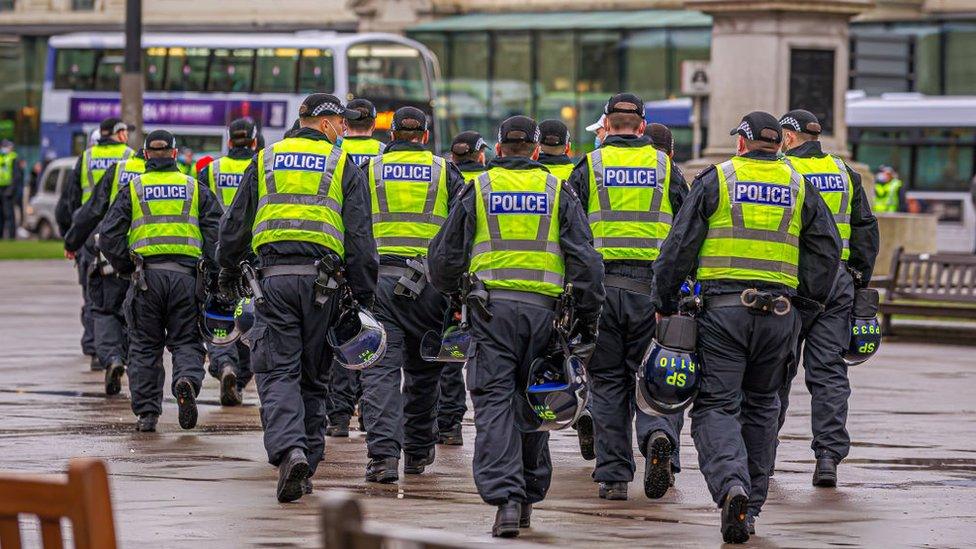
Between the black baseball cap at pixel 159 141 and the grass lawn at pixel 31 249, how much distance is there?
73.1 feet

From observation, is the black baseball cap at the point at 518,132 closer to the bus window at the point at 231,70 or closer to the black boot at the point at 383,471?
the black boot at the point at 383,471

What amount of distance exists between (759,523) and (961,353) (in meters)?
11.0

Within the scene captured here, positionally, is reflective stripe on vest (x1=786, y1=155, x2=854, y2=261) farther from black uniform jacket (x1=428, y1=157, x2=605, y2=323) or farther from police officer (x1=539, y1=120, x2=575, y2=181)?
black uniform jacket (x1=428, y1=157, x2=605, y2=323)

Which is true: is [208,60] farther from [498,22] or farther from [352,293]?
[352,293]

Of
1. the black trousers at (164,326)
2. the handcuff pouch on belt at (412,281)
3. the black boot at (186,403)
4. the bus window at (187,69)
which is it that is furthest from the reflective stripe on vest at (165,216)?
the bus window at (187,69)

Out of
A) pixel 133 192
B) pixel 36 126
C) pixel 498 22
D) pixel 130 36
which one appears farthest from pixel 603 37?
pixel 133 192

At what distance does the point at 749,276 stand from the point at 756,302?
144 mm

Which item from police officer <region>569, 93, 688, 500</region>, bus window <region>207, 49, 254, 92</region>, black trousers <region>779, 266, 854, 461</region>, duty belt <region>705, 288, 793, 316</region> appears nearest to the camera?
duty belt <region>705, 288, 793, 316</region>

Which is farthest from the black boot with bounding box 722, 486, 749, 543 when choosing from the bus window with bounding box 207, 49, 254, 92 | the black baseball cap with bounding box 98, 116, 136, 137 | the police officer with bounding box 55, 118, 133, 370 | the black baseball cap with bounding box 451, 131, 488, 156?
the bus window with bounding box 207, 49, 254, 92

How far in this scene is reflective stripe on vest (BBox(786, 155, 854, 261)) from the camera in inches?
444

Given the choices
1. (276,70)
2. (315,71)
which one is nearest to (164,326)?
(315,71)

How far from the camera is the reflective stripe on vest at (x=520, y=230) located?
30.7 ft

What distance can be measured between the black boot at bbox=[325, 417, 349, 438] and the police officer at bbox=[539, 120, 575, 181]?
1.99 m

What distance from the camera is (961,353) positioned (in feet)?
65.9
